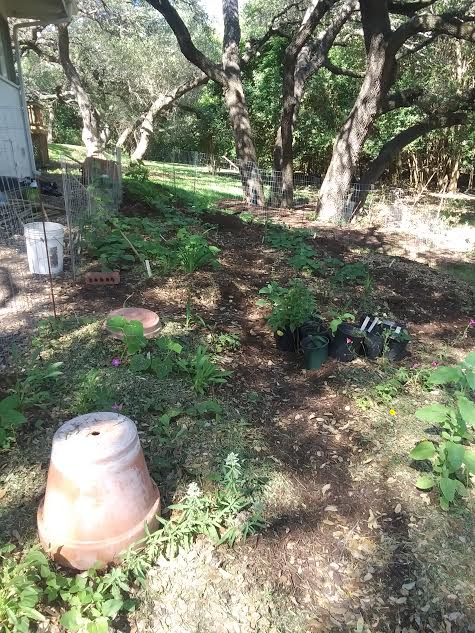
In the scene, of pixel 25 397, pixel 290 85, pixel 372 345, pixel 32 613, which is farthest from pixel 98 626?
pixel 290 85

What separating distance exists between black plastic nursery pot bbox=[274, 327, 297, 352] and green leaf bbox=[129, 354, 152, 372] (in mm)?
1216

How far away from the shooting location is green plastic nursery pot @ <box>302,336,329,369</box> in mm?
3557

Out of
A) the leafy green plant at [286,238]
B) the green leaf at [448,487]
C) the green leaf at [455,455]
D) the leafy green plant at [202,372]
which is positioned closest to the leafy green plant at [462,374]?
the green leaf at [455,455]

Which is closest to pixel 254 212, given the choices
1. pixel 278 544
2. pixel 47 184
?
pixel 47 184

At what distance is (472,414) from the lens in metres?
2.18

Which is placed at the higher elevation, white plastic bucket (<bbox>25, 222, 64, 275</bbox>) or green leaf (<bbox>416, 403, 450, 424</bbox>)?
white plastic bucket (<bbox>25, 222, 64, 275</bbox>)

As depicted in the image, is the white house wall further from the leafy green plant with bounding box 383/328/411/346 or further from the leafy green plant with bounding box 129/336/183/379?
the leafy green plant with bounding box 383/328/411/346

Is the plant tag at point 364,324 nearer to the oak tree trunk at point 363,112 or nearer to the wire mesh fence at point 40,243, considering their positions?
the wire mesh fence at point 40,243

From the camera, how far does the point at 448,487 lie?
229cm

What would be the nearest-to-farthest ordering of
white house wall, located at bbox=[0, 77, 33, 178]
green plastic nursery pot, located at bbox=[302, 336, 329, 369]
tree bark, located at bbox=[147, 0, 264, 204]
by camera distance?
1. green plastic nursery pot, located at bbox=[302, 336, 329, 369]
2. white house wall, located at bbox=[0, 77, 33, 178]
3. tree bark, located at bbox=[147, 0, 264, 204]

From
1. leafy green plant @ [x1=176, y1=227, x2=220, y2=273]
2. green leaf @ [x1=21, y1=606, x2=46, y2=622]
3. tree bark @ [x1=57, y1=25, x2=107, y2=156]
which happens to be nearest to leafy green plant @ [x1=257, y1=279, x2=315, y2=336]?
leafy green plant @ [x1=176, y1=227, x2=220, y2=273]

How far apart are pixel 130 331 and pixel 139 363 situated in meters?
0.24

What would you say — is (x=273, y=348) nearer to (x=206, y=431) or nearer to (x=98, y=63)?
(x=206, y=431)

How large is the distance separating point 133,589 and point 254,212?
25.4 ft
